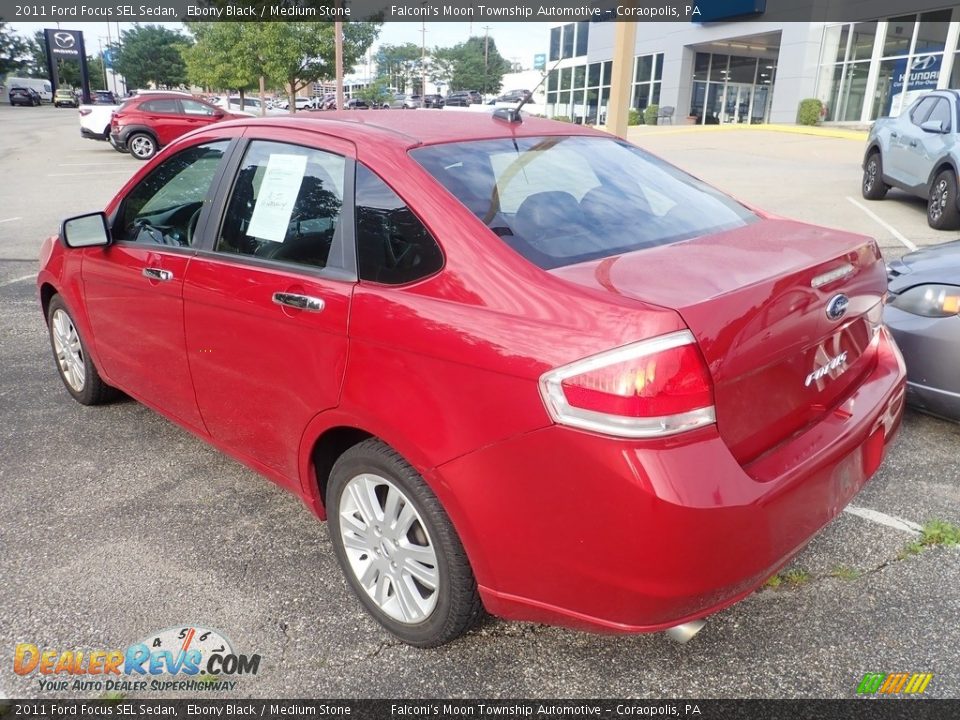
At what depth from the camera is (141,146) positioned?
20.6m

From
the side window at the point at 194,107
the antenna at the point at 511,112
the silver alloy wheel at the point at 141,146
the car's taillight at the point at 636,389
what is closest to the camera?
the car's taillight at the point at 636,389

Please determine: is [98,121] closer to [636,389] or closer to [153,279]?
[153,279]

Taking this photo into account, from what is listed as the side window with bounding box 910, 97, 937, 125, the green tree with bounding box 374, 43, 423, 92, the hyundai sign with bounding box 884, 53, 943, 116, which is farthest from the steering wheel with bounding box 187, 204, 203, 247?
the green tree with bounding box 374, 43, 423, 92

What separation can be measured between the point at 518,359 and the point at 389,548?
86 cm

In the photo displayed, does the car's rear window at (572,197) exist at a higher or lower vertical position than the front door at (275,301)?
higher

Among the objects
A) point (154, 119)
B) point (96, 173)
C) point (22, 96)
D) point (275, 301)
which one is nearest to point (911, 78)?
point (154, 119)

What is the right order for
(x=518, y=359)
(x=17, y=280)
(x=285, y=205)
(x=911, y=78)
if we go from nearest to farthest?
(x=518, y=359)
(x=285, y=205)
(x=17, y=280)
(x=911, y=78)

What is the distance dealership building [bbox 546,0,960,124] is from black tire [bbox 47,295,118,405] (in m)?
15.3

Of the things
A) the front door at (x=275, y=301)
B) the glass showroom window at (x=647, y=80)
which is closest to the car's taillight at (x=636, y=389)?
the front door at (x=275, y=301)

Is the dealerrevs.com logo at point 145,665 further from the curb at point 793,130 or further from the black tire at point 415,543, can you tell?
the curb at point 793,130

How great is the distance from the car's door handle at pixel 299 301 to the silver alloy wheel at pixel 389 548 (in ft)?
1.82

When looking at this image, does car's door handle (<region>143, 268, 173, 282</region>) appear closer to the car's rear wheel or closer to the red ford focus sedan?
the red ford focus sedan

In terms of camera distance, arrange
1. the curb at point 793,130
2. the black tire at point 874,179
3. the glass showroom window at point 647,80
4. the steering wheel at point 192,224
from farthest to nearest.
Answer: the glass showroom window at point 647,80, the curb at point 793,130, the black tire at point 874,179, the steering wheel at point 192,224

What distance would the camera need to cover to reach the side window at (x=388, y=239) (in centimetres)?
223
